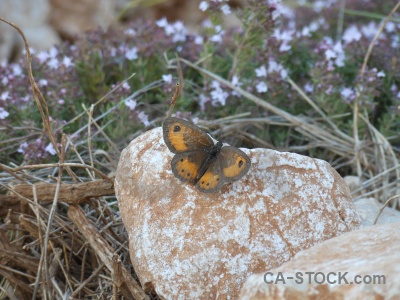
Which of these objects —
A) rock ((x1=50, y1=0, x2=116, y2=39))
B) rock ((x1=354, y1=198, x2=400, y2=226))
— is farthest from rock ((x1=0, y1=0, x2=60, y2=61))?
rock ((x1=354, y1=198, x2=400, y2=226))

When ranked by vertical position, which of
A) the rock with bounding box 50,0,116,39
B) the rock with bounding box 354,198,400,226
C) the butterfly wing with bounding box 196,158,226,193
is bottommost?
the rock with bounding box 50,0,116,39

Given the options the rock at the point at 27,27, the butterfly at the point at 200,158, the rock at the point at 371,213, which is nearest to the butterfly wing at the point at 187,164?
the butterfly at the point at 200,158

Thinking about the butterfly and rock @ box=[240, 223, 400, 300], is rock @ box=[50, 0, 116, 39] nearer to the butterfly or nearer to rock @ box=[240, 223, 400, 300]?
the butterfly

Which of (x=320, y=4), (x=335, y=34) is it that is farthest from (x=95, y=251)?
(x=320, y=4)

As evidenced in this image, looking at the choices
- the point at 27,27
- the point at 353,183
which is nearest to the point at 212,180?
the point at 353,183

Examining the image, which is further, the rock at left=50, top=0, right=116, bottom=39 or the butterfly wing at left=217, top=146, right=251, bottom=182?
the rock at left=50, top=0, right=116, bottom=39

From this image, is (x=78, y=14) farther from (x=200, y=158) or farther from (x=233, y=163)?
(x=233, y=163)

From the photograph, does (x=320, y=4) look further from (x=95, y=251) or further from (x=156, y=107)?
(x=95, y=251)
